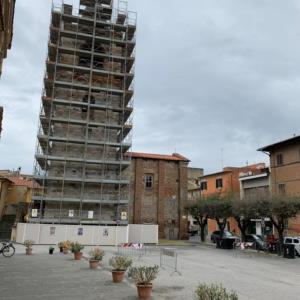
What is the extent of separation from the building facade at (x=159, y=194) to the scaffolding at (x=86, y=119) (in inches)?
175

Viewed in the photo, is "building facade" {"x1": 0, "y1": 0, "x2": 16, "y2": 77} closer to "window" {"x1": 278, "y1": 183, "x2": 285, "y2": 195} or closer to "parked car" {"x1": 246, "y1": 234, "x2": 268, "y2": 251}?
"parked car" {"x1": 246, "y1": 234, "x2": 268, "y2": 251}

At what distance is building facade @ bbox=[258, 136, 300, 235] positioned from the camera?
1506 inches

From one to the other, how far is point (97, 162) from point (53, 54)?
14.3 m

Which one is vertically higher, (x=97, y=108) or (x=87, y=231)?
(x=97, y=108)

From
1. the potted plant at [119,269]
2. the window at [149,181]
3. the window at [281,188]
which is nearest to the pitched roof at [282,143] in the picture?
the window at [281,188]

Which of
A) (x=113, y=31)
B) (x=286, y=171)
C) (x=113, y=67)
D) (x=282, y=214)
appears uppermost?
(x=113, y=31)

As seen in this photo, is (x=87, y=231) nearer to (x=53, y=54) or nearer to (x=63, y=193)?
(x=63, y=193)

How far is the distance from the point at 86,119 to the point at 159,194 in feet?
48.5

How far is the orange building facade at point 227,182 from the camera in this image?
5261 centimetres

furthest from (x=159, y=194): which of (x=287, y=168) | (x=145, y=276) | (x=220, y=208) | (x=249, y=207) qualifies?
(x=145, y=276)

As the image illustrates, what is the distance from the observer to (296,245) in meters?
28.9

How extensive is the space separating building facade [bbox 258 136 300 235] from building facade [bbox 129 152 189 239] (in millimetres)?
11772

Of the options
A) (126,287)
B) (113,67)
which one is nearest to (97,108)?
(113,67)

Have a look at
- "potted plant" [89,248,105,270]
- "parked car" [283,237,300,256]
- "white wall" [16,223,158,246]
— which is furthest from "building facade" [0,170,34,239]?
"parked car" [283,237,300,256]
